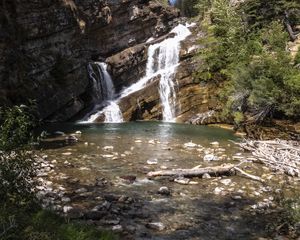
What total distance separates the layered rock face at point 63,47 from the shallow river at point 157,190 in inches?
319

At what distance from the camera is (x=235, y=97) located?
29.0 meters

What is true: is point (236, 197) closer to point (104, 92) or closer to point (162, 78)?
point (162, 78)

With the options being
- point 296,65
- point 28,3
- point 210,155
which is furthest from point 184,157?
point 28,3

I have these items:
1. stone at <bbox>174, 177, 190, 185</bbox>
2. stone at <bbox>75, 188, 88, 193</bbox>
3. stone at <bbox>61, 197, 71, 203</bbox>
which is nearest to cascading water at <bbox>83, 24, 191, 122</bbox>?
stone at <bbox>174, 177, 190, 185</bbox>

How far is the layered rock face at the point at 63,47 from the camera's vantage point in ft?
87.6

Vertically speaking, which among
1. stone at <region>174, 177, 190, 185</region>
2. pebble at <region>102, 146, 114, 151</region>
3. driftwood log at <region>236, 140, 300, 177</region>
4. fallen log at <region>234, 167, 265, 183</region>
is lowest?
driftwood log at <region>236, 140, 300, 177</region>

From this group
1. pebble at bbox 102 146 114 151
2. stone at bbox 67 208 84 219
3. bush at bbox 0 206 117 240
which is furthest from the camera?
pebble at bbox 102 146 114 151

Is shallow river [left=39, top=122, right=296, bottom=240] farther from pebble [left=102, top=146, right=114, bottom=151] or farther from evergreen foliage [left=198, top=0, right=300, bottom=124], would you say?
evergreen foliage [left=198, top=0, right=300, bottom=124]

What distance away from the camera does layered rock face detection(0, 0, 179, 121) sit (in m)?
26.7

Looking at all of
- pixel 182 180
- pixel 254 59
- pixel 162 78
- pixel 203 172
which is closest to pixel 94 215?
pixel 182 180

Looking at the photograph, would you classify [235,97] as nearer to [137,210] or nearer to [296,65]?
[296,65]

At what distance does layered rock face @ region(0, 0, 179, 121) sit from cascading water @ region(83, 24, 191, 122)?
1.16 meters

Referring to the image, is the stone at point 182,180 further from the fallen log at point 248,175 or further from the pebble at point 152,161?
the pebble at point 152,161

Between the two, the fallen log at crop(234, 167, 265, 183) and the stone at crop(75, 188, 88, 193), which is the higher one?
the stone at crop(75, 188, 88, 193)
